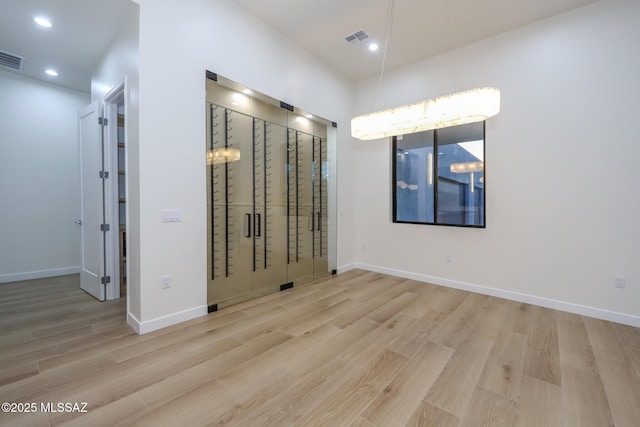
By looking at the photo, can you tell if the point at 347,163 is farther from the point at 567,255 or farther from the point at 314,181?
the point at 567,255

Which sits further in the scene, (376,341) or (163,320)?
(163,320)

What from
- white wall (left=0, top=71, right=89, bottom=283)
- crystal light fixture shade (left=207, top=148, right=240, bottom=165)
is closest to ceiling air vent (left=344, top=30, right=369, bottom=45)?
crystal light fixture shade (left=207, top=148, right=240, bottom=165)

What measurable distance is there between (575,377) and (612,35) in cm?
358

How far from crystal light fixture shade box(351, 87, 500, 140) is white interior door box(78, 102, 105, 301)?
3.33 m

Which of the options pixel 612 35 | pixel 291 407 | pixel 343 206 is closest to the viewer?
pixel 291 407

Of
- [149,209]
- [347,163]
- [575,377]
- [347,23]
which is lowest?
[575,377]

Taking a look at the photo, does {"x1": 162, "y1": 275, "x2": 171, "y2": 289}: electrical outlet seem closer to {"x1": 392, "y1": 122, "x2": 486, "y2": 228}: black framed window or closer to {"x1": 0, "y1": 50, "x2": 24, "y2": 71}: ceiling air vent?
{"x1": 392, "y1": 122, "x2": 486, "y2": 228}: black framed window

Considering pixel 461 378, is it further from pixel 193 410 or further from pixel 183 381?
pixel 183 381

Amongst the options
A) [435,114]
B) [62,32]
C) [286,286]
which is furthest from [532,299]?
[62,32]

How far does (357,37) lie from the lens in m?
3.77

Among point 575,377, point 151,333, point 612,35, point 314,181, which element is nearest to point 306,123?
point 314,181

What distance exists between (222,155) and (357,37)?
2511 millimetres

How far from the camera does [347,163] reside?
16.5 ft

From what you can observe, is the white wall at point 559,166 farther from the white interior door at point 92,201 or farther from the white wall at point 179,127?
the white interior door at point 92,201
